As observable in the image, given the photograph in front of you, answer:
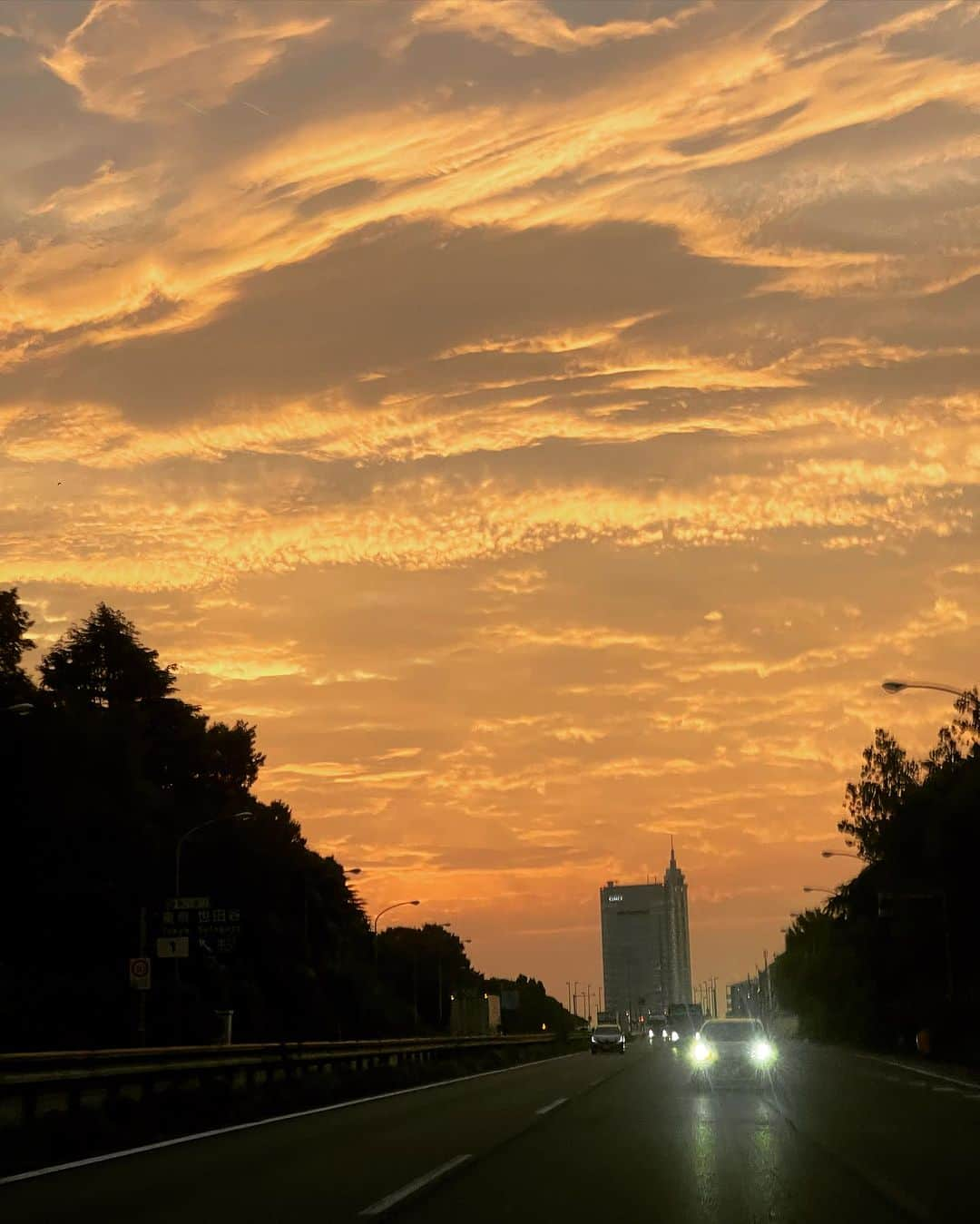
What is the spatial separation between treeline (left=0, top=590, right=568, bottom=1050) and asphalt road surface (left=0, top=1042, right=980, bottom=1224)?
36.7m

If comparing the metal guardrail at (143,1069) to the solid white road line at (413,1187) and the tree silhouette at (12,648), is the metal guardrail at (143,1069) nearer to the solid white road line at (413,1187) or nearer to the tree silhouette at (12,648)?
the solid white road line at (413,1187)

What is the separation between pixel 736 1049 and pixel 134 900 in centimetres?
4947

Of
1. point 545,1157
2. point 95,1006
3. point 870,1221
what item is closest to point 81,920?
point 95,1006

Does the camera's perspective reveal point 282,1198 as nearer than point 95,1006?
Yes

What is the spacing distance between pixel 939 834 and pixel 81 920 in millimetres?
41819

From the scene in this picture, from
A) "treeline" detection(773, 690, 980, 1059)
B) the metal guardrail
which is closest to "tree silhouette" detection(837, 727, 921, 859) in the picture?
"treeline" detection(773, 690, 980, 1059)

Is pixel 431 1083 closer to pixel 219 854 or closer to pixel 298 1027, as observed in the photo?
pixel 298 1027

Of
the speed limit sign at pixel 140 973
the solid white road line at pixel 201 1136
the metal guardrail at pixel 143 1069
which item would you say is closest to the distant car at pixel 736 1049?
the solid white road line at pixel 201 1136

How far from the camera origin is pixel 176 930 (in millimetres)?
57000

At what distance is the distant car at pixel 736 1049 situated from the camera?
32.9 m

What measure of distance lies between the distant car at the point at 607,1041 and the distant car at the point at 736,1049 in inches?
1598

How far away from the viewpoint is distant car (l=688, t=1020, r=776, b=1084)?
3288cm

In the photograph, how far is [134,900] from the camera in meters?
77.0

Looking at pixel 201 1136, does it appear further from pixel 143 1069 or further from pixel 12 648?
pixel 12 648
